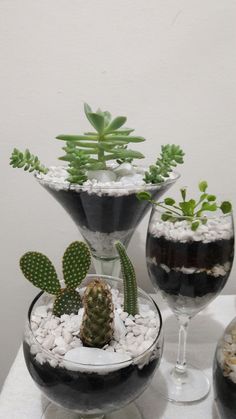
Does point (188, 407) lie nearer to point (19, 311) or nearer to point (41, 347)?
point (41, 347)

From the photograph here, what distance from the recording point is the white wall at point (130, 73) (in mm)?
720

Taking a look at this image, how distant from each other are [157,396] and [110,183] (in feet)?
0.90

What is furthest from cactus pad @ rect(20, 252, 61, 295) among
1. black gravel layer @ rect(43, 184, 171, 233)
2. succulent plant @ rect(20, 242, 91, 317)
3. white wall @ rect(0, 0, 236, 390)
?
white wall @ rect(0, 0, 236, 390)

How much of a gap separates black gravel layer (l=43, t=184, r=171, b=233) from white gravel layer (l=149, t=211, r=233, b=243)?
0.07 meters

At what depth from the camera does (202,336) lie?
0.64 meters

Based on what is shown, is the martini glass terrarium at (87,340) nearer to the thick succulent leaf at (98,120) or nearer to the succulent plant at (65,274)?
the succulent plant at (65,274)

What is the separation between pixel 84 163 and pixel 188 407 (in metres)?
0.32

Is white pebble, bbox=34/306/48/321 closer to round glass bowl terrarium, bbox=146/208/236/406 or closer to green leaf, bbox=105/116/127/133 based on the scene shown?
round glass bowl terrarium, bbox=146/208/236/406

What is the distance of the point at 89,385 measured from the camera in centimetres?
37

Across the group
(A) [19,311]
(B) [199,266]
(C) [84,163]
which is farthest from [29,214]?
(B) [199,266]

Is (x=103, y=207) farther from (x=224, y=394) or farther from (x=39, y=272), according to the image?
(x=224, y=394)

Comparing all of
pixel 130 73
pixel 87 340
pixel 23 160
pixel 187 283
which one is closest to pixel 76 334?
pixel 87 340

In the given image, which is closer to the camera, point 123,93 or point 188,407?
point 188,407

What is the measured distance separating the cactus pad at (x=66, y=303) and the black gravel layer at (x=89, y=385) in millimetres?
54
